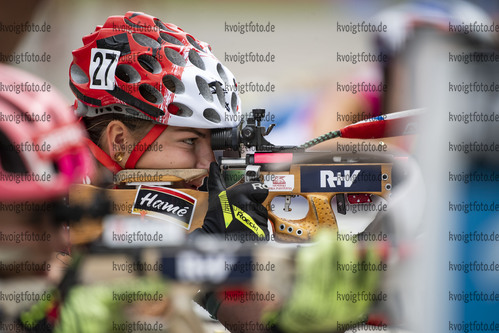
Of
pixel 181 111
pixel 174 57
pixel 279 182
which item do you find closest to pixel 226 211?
pixel 279 182

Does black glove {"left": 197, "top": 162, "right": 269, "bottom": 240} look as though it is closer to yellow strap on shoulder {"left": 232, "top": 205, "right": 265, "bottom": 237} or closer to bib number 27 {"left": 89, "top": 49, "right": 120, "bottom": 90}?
yellow strap on shoulder {"left": 232, "top": 205, "right": 265, "bottom": 237}

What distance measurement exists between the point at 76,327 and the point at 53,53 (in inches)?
24.7

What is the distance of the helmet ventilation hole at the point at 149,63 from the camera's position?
97 centimetres

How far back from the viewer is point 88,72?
0.98 m

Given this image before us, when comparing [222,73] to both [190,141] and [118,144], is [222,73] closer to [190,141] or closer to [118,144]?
[190,141]

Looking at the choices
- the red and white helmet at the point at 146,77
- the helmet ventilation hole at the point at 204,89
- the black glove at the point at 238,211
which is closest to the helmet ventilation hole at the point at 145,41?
the red and white helmet at the point at 146,77

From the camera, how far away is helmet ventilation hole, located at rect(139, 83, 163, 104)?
3.16 ft

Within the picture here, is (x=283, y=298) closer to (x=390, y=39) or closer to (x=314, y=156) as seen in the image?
(x=314, y=156)

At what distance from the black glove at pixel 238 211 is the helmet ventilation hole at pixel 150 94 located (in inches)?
8.9

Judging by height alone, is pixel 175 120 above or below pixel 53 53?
below

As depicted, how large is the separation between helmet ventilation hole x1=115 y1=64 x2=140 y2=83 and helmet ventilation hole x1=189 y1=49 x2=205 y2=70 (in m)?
0.12

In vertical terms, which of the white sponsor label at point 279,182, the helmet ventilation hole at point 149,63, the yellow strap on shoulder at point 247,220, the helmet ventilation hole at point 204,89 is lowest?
the yellow strap on shoulder at point 247,220

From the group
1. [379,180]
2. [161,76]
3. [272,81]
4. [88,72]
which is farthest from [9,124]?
[379,180]

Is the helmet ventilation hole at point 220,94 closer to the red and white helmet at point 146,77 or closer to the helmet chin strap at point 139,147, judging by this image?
the red and white helmet at point 146,77
